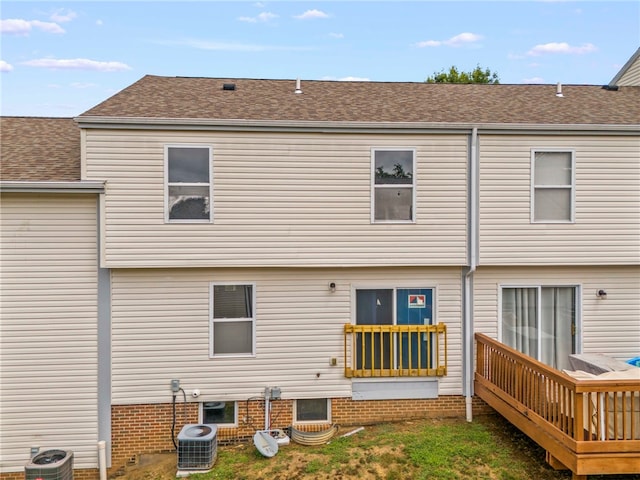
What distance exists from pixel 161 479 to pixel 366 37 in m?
18.3

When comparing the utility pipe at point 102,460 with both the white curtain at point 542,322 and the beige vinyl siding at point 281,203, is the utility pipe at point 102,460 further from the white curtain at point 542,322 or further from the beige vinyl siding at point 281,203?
the white curtain at point 542,322

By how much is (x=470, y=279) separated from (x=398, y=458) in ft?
11.0

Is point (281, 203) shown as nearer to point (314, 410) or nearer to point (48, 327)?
point (314, 410)

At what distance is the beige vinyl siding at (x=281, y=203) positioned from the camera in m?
7.57

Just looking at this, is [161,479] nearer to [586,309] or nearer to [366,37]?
[586,309]

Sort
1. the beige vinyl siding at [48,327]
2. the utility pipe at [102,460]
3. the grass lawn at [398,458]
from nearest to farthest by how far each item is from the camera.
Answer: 1. the grass lawn at [398,458]
2. the utility pipe at [102,460]
3. the beige vinyl siding at [48,327]

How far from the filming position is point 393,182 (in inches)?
317

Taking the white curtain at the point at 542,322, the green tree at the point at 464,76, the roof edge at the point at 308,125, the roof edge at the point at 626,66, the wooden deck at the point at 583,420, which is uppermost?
the green tree at the point at 464,76

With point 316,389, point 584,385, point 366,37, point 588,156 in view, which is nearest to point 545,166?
point 588,156

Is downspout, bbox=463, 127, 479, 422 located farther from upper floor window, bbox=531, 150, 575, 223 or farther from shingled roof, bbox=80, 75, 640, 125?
upper floor window, bbox=531, 150, 575, 223

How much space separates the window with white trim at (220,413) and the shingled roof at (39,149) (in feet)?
15.1

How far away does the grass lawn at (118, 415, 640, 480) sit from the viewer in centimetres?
652

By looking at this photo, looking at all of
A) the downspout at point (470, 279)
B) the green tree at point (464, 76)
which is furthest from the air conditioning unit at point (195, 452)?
the green tree at point (464, 76)

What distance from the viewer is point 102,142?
753 cm
